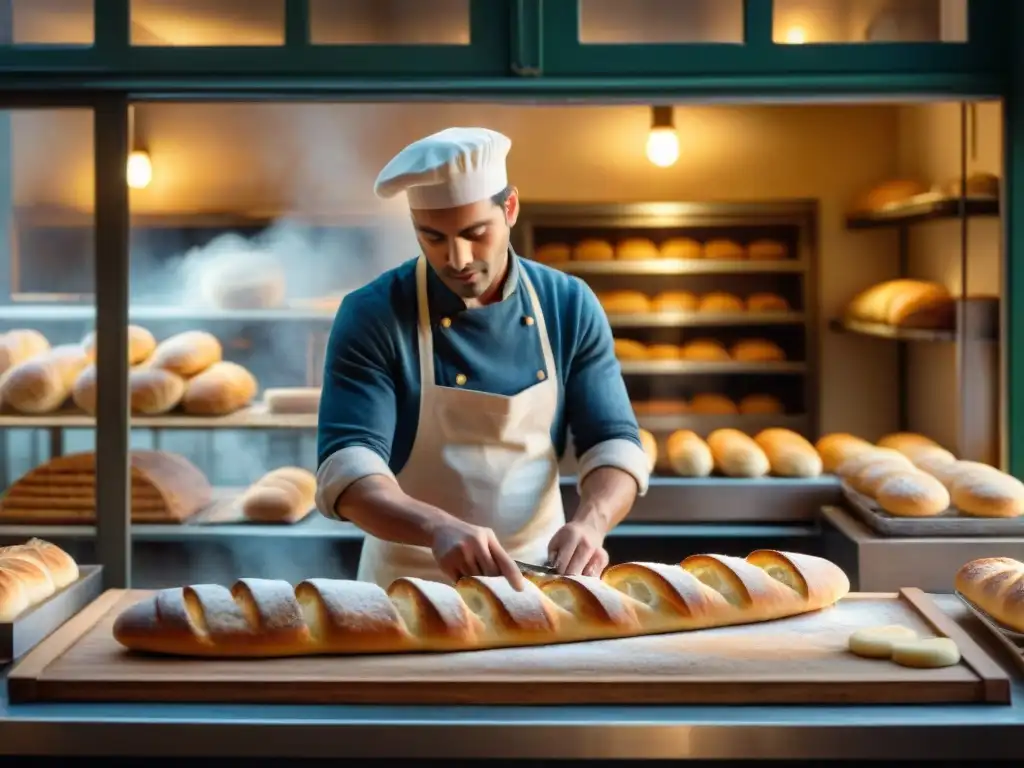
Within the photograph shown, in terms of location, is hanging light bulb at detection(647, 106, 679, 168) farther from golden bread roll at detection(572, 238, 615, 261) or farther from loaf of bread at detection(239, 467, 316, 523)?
loaf of bread at detection(239, 467, 316, 523)

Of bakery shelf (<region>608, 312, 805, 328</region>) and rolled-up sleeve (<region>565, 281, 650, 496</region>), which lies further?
bakery shelf (<region>608, 312, 805, 328</region>)

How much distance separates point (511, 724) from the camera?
156 centimetres

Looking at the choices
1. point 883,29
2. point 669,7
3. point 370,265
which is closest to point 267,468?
point 370,265

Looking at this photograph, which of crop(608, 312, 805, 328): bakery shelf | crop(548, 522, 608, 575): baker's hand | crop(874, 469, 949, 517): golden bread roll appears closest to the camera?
crop(548, 522, 608, 575): baker's hand

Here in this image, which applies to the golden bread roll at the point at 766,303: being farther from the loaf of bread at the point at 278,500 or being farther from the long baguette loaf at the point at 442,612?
the long baguette loaf at the point at 442,612

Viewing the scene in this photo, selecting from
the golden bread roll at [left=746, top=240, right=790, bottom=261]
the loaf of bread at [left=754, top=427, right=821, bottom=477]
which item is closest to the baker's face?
the loaf of bread at [left=754, top=427, right=821, bottom=477]

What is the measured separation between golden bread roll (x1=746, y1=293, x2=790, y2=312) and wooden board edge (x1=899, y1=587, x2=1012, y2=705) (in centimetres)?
331

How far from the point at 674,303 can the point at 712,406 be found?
484 millimetres

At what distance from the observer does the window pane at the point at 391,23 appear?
2.93 metres

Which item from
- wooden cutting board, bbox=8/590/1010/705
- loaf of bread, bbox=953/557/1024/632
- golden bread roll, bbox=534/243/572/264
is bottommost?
wooden cutting board, bbox=8/590/1010/705

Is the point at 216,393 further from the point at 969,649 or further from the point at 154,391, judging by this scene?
the point at 969,649

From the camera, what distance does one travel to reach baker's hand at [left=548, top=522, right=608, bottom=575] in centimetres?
208

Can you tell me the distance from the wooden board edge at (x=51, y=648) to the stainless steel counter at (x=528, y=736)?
8cm

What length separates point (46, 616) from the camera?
6.62 feet
